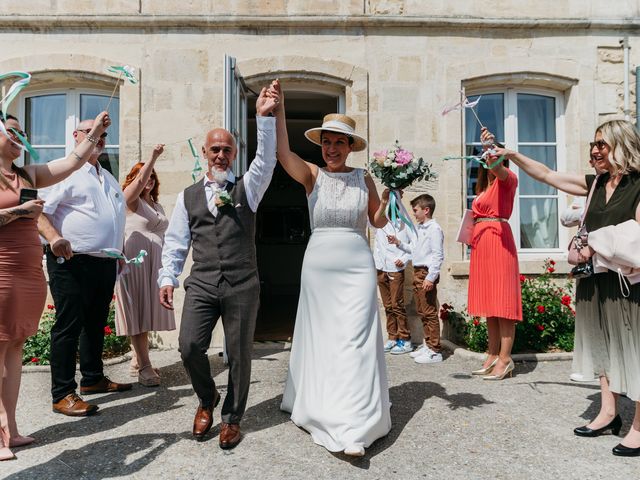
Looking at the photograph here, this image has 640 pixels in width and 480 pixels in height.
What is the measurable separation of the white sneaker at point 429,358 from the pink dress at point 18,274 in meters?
3.77

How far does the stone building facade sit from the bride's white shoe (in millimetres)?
3790

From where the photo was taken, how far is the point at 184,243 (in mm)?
3527

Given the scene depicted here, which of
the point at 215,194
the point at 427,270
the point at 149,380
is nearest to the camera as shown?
the point at 215,194

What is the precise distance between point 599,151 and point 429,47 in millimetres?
3690

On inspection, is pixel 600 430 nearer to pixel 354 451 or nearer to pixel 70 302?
pixel 354 451

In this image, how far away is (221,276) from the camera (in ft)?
11.1

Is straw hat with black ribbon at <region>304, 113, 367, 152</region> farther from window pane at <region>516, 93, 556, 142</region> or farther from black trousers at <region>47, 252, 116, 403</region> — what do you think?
window pane at <region>516, 93, 556, 142</region>

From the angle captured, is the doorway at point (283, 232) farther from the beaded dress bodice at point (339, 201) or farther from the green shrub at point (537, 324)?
the beaded dress bodice at point (339, 201)

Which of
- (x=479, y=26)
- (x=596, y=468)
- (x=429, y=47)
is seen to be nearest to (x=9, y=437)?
(x=596, y=468)

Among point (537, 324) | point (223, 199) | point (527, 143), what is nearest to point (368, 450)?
point (223, 199)

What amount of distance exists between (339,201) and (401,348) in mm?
3030

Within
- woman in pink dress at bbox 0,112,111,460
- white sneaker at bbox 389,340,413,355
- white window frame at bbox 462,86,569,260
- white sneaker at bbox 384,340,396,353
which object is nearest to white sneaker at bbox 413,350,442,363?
white sneaker at bbox 389,340,413,355

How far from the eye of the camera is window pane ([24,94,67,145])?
690cm

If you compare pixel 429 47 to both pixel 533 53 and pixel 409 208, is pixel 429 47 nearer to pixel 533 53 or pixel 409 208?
pixel 533 53
